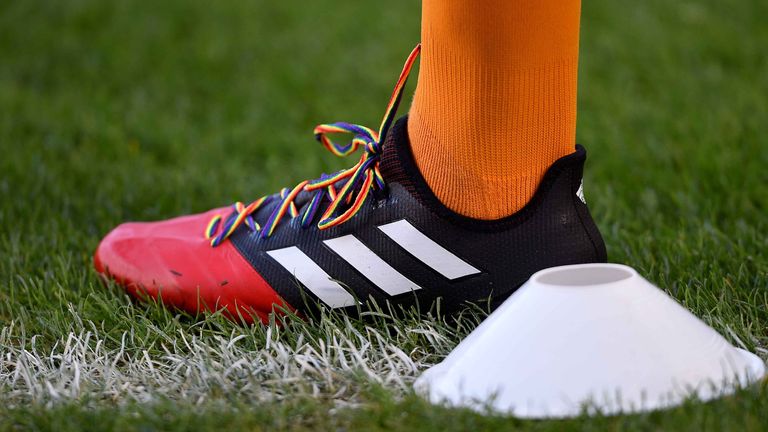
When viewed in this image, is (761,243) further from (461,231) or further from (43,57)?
(43,57)

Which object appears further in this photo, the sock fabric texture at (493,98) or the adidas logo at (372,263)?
the adidas logo at (372,263)

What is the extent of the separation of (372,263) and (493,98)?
13.2 inches

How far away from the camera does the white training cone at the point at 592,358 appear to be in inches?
43.5

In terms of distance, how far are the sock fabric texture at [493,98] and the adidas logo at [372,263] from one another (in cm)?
8

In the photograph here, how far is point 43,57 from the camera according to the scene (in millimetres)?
3951

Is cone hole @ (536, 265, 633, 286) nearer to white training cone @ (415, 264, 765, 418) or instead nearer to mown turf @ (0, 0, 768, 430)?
white training cone @ (415, 264, 765, 418)

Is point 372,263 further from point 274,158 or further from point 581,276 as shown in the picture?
point 274,158

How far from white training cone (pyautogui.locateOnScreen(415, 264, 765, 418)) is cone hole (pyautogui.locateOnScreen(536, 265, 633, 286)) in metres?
0.04

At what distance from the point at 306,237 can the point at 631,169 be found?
1270 millimetres

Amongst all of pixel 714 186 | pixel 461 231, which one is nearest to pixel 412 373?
pixel 461 231

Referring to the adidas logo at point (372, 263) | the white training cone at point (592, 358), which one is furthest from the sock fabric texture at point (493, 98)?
the white training cone at point (592, 358)

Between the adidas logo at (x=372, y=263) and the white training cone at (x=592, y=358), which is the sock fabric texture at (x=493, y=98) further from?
the white training cone at (x=592, y=358)

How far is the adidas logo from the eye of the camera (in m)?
1.42

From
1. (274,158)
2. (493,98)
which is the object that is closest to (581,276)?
(493,98)
